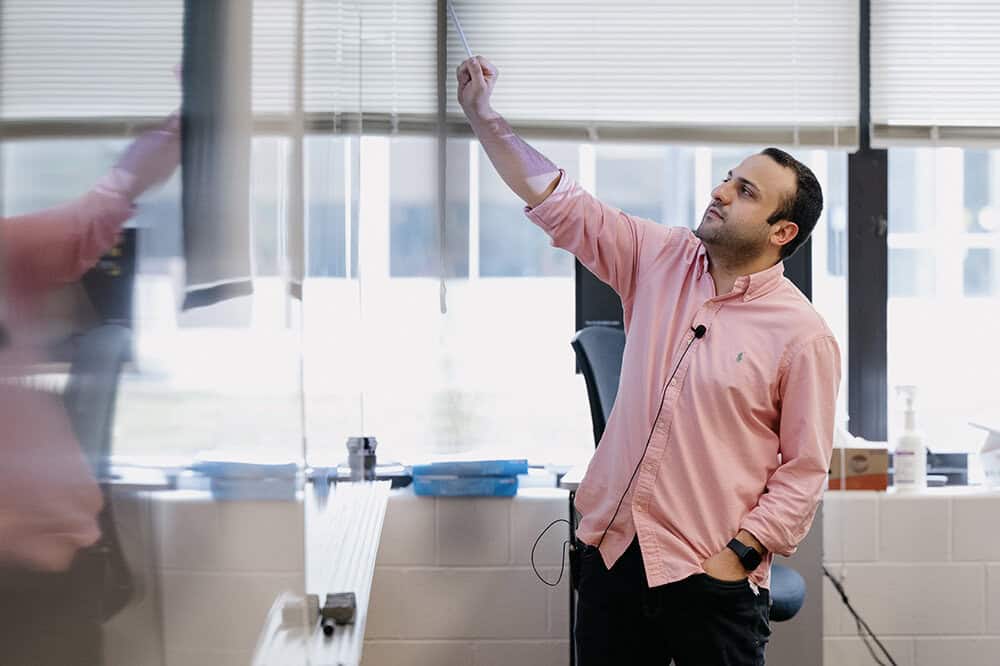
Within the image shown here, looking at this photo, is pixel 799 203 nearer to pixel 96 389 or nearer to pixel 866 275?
pixel 866 275

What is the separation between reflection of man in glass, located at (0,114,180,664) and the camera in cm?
21

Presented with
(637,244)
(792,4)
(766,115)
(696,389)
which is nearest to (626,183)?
(766,115)

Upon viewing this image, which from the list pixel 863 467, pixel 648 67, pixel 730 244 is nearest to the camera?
pixel 730 244

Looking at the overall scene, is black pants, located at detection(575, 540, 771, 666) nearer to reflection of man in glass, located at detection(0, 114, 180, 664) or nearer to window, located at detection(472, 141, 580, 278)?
window, located at detection(472, 141, 580, 278)

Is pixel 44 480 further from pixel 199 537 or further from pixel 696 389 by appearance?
pixel 696 389

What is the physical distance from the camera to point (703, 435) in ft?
6.31

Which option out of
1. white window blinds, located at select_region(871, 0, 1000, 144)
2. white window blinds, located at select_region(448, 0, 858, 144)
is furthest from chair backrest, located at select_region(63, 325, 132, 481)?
white window blinds, located at select_region(871, 0, 1000, 144)

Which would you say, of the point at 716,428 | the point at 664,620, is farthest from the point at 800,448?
the point at 664,620

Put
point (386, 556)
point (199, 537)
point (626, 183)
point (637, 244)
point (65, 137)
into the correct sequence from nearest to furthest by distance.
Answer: point (65, 137) < point (199, 537) < point (637, 244) < point (386, 556) < point (626, 183)

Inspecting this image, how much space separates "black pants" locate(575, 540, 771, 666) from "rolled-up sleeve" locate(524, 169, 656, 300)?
51 cm

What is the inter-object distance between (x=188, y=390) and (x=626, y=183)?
120 inches

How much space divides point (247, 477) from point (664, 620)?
1570 millimetres

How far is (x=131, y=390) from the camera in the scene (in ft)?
0.88

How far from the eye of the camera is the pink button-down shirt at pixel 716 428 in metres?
1.91
